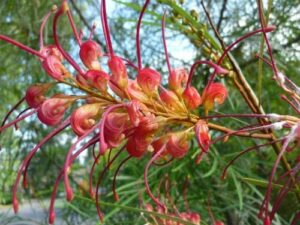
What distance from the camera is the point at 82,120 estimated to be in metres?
0.31

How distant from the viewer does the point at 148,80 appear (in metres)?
0.33

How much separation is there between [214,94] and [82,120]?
3.8 inches

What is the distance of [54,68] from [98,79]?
29mm

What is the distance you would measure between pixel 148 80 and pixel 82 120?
50 millimetres

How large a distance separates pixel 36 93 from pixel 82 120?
1.5 inches

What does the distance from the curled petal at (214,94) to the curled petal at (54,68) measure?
0.32 ft

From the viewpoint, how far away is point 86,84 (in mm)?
325

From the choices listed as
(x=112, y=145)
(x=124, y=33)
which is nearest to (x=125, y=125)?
(x=112, y=145)

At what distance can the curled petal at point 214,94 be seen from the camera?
1.15 feet

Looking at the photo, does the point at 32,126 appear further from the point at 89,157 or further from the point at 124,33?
the point at 124,33

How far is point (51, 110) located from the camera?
32 cm

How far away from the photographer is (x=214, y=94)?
35cm

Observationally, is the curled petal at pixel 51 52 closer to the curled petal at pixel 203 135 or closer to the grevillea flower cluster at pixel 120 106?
the grevillea flower cluster at pixel 120 106

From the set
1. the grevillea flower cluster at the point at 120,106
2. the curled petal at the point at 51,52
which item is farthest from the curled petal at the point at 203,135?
the curled petal at the point at 51,52
